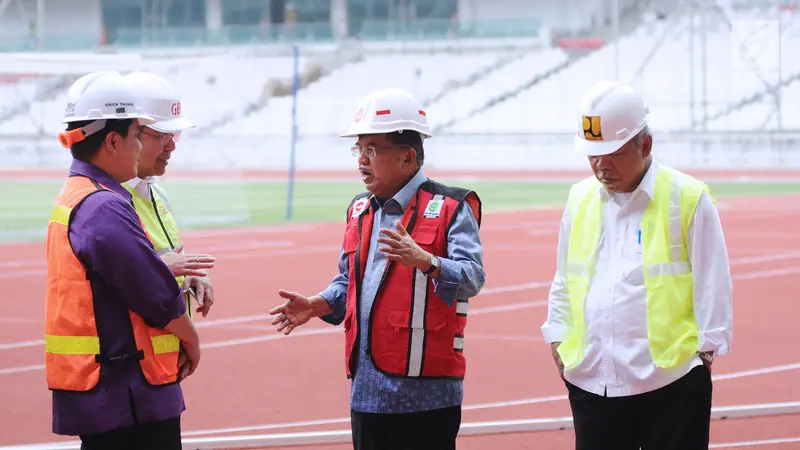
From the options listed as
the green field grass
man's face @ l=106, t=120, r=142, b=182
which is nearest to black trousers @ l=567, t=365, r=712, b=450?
man's face @ l=106, t=120, r=142, b=182

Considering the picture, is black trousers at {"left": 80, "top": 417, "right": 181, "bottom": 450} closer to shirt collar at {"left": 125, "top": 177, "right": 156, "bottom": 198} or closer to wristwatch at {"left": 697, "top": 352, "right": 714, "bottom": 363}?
shirt collar at {"left": 125, "top": 177, "right": 156, "bottom": 198}

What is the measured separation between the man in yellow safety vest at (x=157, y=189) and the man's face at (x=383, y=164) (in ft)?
2.18

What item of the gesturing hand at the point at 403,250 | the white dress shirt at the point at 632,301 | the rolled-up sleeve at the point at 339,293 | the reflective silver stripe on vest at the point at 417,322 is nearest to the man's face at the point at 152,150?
the rolled-up sleeve at the point at 339,293

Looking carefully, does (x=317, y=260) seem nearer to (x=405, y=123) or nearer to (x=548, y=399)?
(x=548, y=399)

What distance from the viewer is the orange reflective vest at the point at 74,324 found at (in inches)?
143

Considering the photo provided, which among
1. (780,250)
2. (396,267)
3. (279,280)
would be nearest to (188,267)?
(396,267)

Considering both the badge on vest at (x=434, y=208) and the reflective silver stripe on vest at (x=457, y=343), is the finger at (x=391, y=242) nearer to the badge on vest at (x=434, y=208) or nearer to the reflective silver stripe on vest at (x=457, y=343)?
the badge on vest at (x=434, y=208)

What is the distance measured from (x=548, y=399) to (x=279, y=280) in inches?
271

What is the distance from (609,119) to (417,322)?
101cm

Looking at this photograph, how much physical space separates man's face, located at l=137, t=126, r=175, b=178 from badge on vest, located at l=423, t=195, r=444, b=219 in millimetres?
1027

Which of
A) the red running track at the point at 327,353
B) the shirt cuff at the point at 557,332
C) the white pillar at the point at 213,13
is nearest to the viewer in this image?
the shirt cuff at the point at 557,332

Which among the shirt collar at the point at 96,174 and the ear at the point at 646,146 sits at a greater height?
the ear at the point at 646,146

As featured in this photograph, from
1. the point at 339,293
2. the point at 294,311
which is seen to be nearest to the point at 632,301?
the point at 339,293

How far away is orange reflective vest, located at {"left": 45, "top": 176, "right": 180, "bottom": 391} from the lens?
11.9 feet
